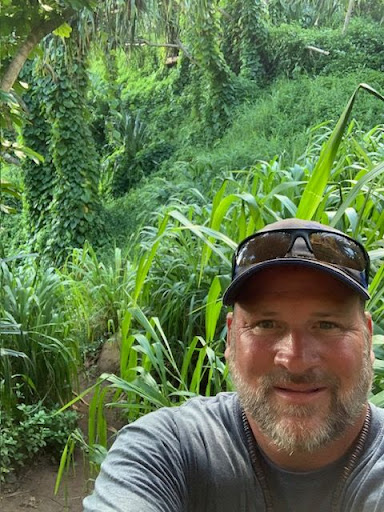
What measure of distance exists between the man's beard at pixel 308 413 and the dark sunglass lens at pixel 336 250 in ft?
0.41

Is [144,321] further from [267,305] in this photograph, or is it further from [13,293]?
[13,293]

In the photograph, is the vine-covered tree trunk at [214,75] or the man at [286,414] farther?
the vine-covered tree trunk at [214,75]

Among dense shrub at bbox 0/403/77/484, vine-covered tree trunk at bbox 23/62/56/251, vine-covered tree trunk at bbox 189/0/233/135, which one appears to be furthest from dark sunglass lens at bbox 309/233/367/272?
vine-covered tree trunk at bbox 189/0/233/135

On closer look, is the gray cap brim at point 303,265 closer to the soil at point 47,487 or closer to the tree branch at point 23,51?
the soil at point 47,487

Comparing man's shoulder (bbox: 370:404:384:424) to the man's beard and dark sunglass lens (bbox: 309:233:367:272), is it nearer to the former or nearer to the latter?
the man's beard

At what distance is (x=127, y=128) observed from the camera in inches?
311

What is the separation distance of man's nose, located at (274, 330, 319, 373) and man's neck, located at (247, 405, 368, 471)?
97 millimetres

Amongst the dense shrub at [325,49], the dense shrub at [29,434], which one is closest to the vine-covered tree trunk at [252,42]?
the dense shrub at [325,49]

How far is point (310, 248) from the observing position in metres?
0.72

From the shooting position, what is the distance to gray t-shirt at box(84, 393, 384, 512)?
65cm

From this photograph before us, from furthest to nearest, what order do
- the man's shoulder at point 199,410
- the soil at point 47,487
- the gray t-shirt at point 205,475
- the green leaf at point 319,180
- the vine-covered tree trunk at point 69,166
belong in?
the vine-covered tree trunk at point 69,166
the soil at point 47,487
the green leaf at point 319,180
the man's shoulder at point 199,410
the gray t-shirt at point 205,475

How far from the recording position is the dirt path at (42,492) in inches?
68.0

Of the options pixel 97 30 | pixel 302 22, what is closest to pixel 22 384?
pixel 97 30

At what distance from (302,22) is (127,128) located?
3.54 metres
